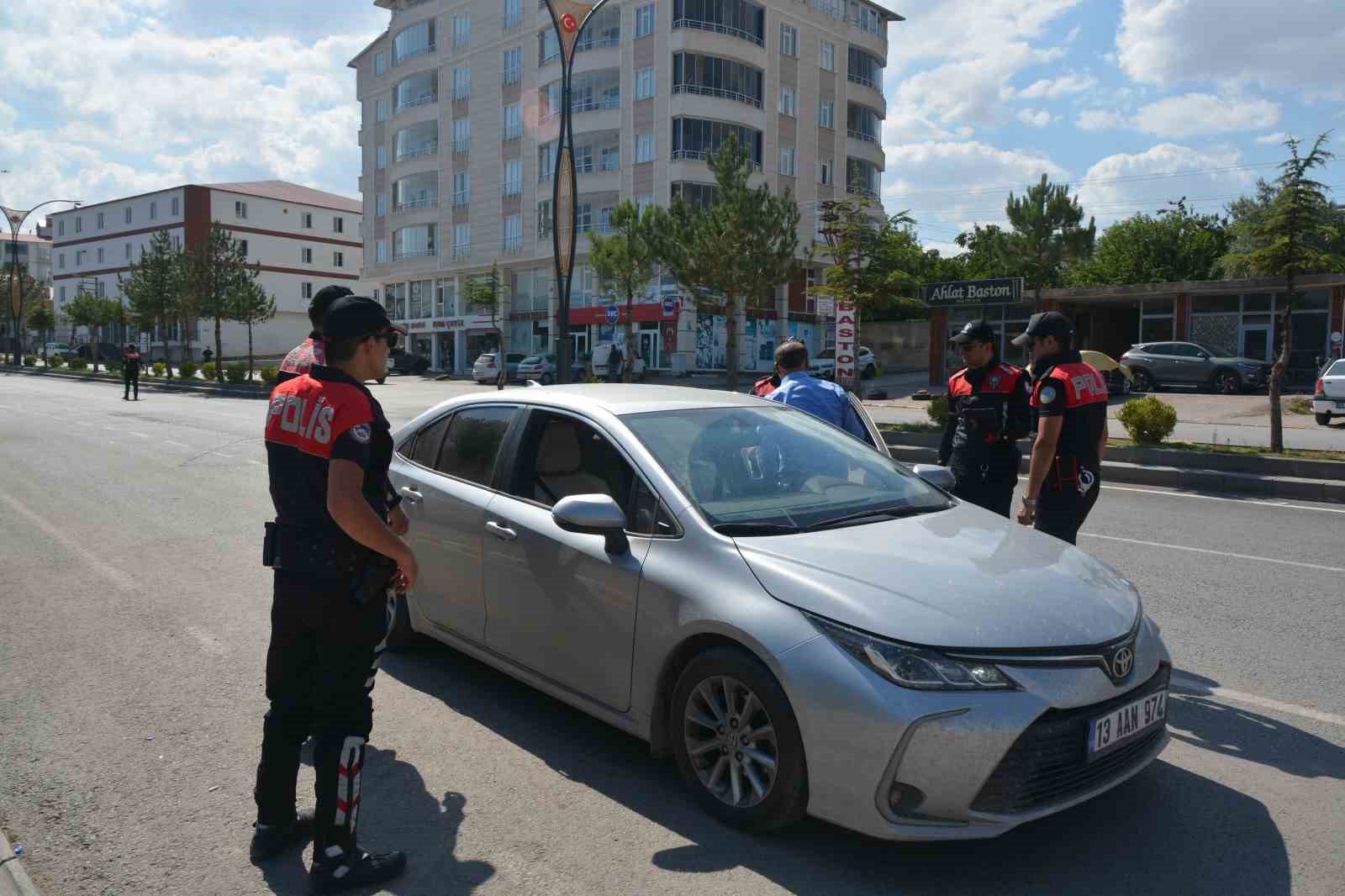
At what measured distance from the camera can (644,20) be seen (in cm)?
4909

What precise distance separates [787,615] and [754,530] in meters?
0.52

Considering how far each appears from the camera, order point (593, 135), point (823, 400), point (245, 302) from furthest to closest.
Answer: point (593, 135) → point (245, 302) → point (823, 400)

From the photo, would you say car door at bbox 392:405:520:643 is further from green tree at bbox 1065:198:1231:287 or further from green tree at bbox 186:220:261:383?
green tree at bbox 1065:198:1231:287

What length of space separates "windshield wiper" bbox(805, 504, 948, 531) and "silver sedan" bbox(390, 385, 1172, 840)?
10 millimetres

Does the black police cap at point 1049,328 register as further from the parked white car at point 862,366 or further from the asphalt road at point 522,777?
the parked white car at point 862,366

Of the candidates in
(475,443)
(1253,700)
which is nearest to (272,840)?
(475,443)

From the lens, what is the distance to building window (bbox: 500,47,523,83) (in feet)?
183

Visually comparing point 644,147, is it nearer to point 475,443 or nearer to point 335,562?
point 475,443

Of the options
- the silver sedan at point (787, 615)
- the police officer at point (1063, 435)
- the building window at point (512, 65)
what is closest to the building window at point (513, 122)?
the building window at point (512, 65)

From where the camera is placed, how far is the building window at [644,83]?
48719 mm

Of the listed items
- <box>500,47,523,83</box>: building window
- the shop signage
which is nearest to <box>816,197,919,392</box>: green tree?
the shop signage

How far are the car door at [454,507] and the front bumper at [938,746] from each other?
75.1 inches

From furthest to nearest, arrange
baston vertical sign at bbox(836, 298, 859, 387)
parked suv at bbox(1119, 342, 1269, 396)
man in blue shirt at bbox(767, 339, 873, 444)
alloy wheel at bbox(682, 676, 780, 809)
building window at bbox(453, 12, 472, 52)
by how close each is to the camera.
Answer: building window at bbox(453, 12, 472, 52) → parked suv at bbox(1119, 342, 1269, 396) → baston vertical sign at bbox(836, 298, 859, 387) → man in blue shirt at bbox(767, 339, 873, 444) → alloy wheel at bbox(682, 676, 780, 809)

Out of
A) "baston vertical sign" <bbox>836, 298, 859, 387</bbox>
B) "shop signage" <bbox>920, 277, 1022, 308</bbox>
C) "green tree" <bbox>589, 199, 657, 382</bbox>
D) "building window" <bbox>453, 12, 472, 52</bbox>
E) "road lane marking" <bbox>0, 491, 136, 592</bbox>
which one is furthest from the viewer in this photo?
"building window" <bbox>453, 12, 472, 52</bbox>
